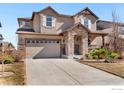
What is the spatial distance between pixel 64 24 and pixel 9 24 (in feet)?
26.0

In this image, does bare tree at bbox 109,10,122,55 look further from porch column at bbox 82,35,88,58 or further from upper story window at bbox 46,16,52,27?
upper story window at bbox 46,16,52,27

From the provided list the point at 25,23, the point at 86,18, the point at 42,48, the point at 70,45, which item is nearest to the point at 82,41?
the point at 70,45

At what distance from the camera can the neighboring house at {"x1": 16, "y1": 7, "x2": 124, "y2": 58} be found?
21.7 m

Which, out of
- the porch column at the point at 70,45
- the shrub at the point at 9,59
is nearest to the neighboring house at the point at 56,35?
the porch column at the point at 70,45

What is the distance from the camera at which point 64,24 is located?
24.4 metres

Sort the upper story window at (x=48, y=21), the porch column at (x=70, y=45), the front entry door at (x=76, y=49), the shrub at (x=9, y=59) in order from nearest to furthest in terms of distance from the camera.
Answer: the shrub at (x=9, y=59) → the porch column at (x=70, y=45) → the upper story window at (x=48, y=21) → the front entry door at (x=76, y=49)

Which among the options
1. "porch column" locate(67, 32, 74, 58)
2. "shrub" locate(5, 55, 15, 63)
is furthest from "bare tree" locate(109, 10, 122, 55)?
"shrub" locate(5, 55, 15, 63)

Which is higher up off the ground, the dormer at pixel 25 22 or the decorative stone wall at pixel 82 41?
the dormer at pixel 25 22

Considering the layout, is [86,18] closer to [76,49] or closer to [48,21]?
[76,49]

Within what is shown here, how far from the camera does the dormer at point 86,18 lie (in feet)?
81.3

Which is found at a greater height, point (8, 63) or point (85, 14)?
point (85, 14)

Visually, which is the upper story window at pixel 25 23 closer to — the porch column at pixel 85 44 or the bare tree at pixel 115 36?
the porch column at pixel 85 44
